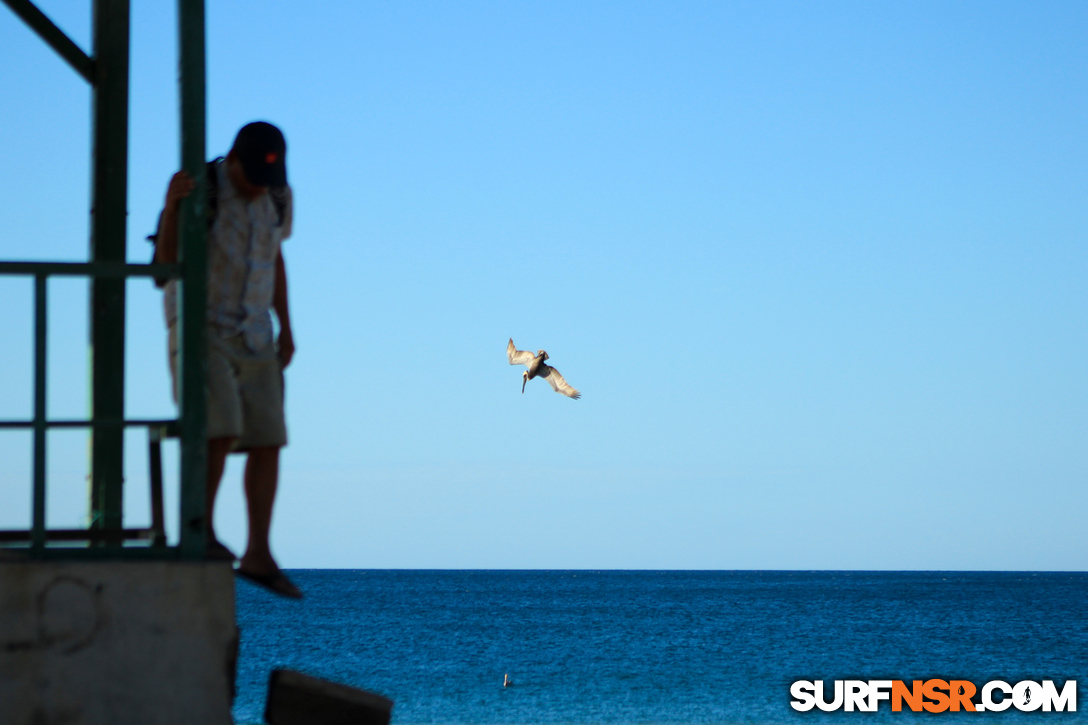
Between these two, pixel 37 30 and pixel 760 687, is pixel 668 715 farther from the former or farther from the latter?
pixel 37 30

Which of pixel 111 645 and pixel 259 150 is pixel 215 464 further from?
pixel 259 150

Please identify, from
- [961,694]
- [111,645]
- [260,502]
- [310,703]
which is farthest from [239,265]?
[961,694]

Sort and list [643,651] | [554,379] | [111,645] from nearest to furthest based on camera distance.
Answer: [111,645], [554,379], [643,651]

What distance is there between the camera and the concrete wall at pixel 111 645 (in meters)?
4.31

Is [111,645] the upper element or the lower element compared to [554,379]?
lower

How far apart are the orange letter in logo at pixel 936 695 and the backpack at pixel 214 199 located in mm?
40444

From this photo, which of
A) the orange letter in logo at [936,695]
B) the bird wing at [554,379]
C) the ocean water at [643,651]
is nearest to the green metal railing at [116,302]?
the bird wing at [554,379]

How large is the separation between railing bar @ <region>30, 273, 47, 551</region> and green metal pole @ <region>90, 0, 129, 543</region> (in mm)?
1107

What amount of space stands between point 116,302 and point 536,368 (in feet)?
40.3

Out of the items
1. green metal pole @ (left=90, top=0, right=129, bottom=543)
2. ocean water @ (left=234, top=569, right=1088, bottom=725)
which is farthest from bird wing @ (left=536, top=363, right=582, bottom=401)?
ocean water @ (left=234, top=569, right=1088, bottom=725)

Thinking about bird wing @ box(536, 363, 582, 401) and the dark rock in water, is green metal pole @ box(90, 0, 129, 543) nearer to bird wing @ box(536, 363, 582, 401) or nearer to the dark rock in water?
the dark rock in water

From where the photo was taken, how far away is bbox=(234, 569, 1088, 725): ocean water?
137 ft

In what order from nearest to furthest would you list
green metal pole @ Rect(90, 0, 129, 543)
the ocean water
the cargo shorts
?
the cargo shorts
green metal pole @ Rect(90, 0, 129, 543)
the ocean water

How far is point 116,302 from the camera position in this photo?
5543 mm
